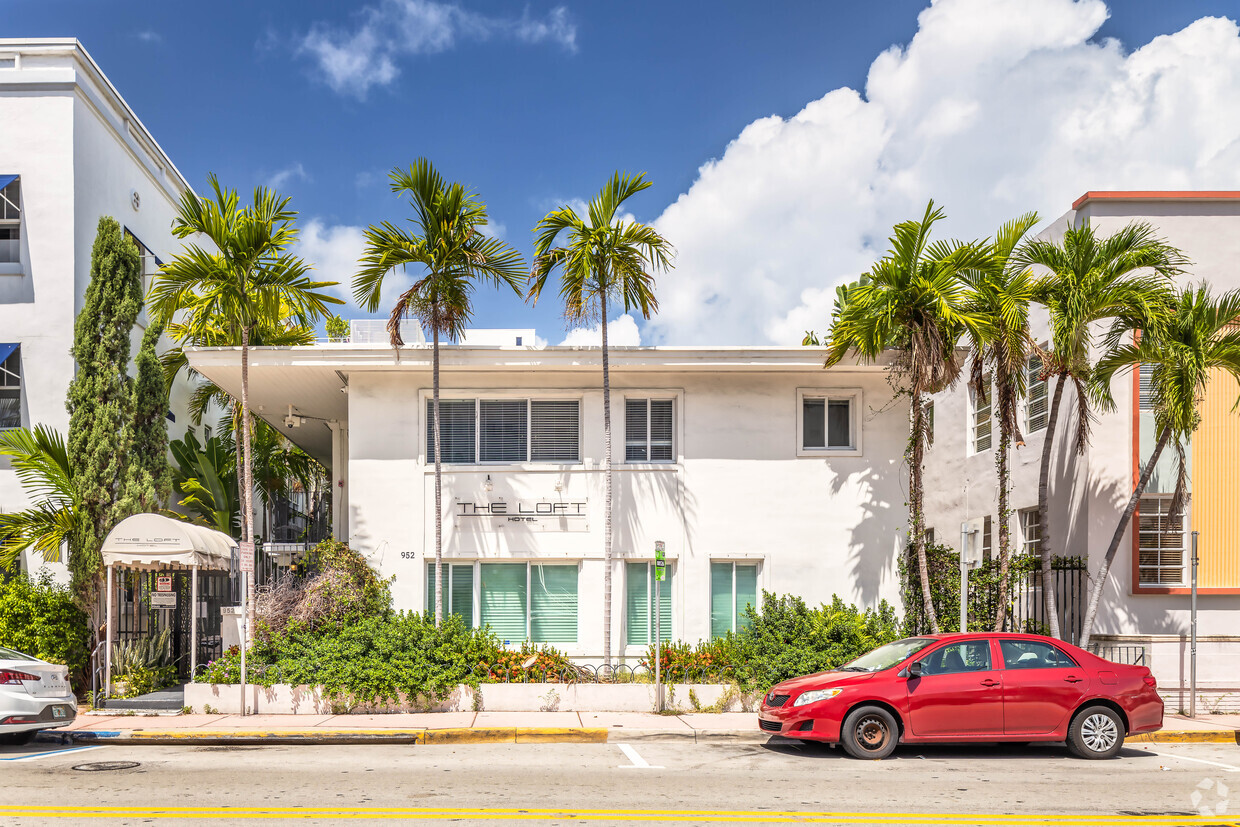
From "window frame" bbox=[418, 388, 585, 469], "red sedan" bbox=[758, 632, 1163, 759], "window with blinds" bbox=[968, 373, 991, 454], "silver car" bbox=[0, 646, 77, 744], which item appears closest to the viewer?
"red sedan" bbox=[758, 632, 1163, 759]

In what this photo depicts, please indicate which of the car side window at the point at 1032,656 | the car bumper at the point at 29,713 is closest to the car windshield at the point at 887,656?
the car side window at the point at 1032,656

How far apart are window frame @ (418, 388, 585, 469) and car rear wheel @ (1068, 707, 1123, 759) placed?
8.81 meters

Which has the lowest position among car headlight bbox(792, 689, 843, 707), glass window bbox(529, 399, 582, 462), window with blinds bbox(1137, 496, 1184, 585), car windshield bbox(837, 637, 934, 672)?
car headlight bbox(792, 689, 843, 707)

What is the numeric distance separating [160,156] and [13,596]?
541 inches

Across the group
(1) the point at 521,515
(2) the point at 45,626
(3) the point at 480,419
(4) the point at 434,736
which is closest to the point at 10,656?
(2) the point at 45,626

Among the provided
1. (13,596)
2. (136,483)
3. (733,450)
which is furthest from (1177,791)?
(13,596)

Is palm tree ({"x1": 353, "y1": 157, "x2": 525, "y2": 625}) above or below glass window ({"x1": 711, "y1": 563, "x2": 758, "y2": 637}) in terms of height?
above

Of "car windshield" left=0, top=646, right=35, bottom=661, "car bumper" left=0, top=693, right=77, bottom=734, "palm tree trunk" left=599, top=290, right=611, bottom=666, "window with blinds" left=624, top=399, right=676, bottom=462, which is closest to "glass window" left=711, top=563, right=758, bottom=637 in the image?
"palm tree trunk" left=599, top=290, right=611, bottom=666

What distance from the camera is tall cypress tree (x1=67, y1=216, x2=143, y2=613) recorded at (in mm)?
16922

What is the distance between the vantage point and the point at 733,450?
1789cm

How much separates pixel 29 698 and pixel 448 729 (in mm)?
5161

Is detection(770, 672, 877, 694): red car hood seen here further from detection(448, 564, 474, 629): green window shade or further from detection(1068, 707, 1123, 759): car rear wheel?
detection(448, 564, 474, 629): green window shade

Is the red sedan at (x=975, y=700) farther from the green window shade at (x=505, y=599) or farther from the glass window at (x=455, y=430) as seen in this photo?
the glass window at (x=455, y=430)

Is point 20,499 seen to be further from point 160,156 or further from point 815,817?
point 815,817
